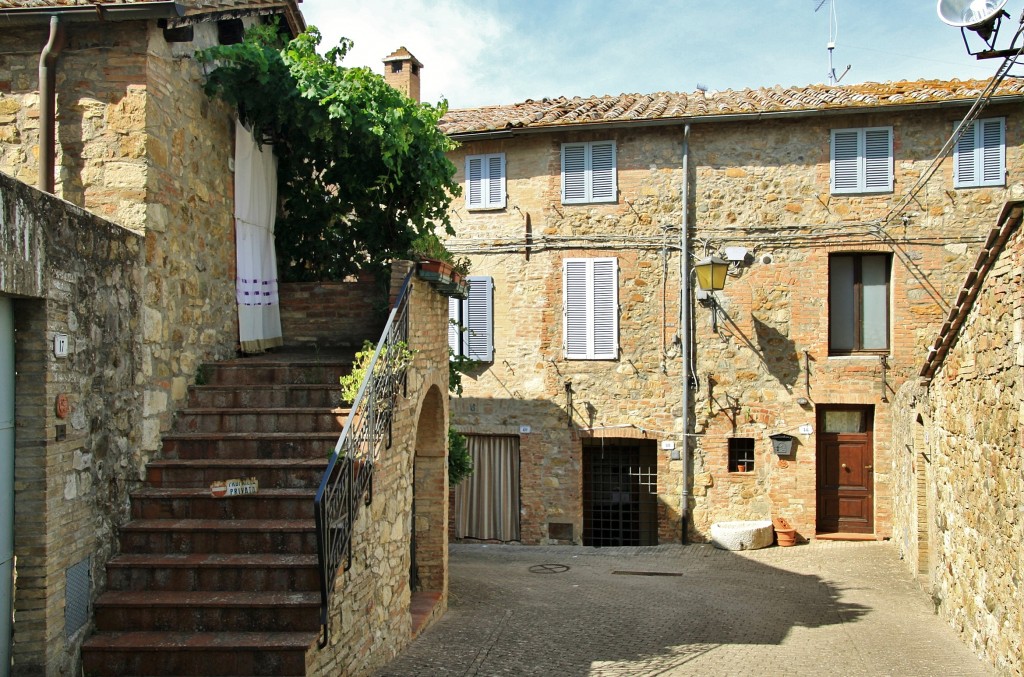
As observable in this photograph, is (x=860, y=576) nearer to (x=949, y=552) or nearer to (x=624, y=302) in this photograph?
(x=949, y=552)

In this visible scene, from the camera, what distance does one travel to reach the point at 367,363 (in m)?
7.54

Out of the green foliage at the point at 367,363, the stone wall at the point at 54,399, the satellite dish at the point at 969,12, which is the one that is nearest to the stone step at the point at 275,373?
the green foliage at the point at 367,363

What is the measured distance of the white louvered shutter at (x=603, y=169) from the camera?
1572 cm

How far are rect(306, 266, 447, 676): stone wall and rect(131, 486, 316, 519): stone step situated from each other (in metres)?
0.59

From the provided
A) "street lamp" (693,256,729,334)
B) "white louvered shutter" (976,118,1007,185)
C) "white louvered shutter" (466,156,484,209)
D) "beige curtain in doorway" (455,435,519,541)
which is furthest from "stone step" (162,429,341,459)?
"white louvered shutter" (976,118,1007,185)

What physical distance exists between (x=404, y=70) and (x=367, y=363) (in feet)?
38.3

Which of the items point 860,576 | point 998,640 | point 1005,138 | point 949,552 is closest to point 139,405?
point 998,640

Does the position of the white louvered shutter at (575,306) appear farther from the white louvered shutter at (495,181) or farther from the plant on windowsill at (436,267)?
the plant on windowsill at (436,267)

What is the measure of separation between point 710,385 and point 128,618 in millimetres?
11368

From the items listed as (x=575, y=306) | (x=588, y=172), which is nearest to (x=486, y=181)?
(x=588, y=172)

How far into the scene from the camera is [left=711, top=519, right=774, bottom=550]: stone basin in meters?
14.6

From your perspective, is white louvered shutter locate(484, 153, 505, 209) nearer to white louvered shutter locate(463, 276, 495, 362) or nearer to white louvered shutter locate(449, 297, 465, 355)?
white louvered shutter locate(463, 276, 495, 362)

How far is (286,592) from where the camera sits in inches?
241

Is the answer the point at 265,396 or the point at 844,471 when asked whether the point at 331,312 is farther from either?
the point at 844,471
